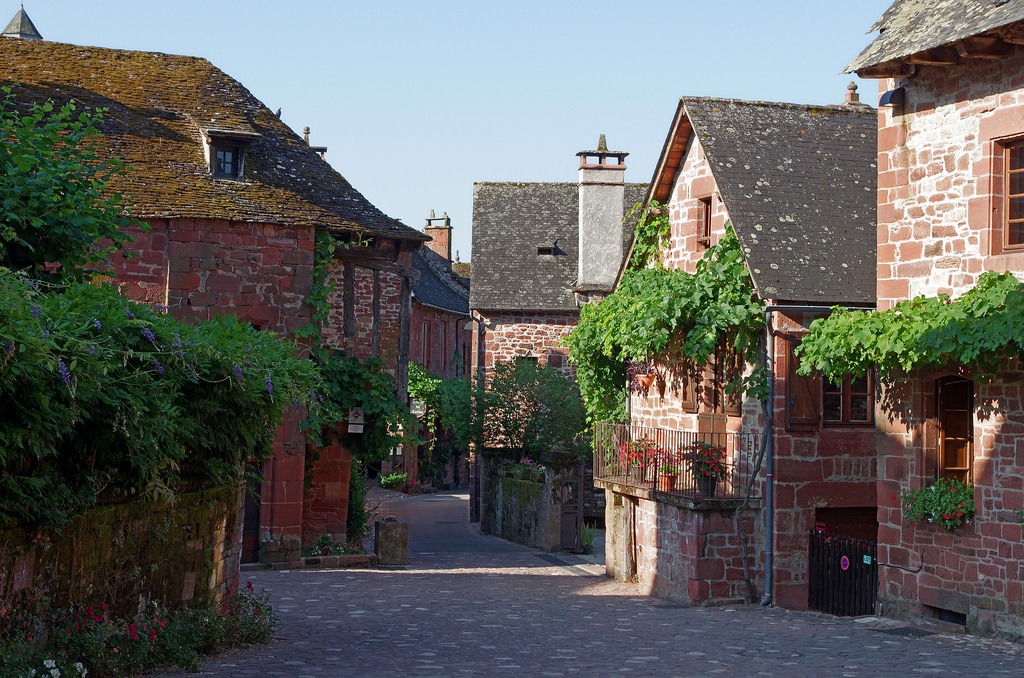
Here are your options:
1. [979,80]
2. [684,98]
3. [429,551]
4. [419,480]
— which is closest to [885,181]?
[979,80]

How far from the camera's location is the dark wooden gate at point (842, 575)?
14.5 meters

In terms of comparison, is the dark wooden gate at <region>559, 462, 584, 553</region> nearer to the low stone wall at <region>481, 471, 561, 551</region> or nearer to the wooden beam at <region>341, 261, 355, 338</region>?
the low stone wall at <region>481, 471, 561, 551</region>

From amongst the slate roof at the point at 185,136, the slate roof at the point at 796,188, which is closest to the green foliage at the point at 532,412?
the slate roof at the point at 185,136

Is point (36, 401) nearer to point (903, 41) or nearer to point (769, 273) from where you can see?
point (903, 41)

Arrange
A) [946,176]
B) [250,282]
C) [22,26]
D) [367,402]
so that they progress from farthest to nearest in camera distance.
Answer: [22,26]
[367,402]
[250,282]
[946,176]

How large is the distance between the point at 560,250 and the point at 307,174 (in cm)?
1331

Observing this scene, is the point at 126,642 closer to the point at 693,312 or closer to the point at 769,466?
the point at 769,466

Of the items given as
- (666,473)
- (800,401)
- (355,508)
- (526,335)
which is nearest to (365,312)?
(526,335)

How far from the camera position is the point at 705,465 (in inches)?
648

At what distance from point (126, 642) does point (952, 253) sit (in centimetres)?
891

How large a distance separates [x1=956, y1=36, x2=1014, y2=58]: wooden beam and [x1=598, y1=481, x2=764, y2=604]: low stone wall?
6.94 meters

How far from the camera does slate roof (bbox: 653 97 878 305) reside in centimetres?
1565

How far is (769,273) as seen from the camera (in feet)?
51.0

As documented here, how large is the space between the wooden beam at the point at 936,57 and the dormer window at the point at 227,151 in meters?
10.5
